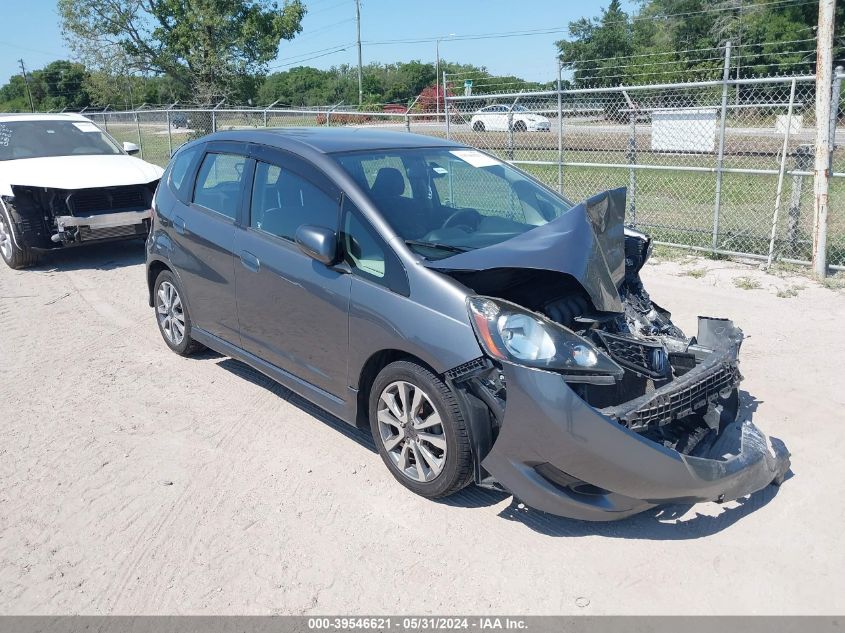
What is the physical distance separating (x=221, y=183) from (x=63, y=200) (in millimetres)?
4612

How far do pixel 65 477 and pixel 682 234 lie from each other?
26.0ft

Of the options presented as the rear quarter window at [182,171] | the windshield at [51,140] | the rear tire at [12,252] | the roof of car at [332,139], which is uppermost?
the windshield at [51,140]

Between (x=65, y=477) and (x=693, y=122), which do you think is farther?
(x=693, y=122)

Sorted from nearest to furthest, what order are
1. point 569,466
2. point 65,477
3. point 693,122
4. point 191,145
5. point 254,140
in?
point 569,466, point 65,477, point 254,140, point 191,145, point 693,122

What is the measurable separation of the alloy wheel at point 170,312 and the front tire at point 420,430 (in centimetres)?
250

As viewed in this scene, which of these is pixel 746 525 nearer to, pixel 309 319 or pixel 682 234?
pixel 309 319

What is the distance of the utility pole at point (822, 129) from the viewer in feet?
22.0

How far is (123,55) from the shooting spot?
3484 centimetres

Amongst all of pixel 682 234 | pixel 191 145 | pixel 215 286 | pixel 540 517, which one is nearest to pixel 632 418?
pixel 540 517

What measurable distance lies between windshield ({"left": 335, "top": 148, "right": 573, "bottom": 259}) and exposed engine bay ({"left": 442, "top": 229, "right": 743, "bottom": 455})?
48 cm

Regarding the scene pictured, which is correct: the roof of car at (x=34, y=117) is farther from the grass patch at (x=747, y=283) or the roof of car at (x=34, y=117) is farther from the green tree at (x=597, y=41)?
the green tree at (x=597, y=41)

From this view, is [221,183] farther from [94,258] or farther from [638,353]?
[94,258]

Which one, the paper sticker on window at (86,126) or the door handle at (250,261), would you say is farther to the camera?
the paper sticker on window at (86,126)

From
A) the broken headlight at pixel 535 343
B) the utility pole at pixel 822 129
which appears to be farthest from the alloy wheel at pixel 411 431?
the utility pole at pixel 822 129
